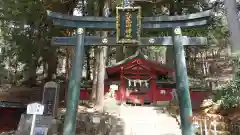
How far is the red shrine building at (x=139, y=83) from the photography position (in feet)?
54.1

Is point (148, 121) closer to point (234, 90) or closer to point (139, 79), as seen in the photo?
point (234, 90)

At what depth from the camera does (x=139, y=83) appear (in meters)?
17.3

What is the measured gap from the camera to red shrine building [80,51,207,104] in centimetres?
1648

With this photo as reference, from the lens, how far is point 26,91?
1872 centimetres

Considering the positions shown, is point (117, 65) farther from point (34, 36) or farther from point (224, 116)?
point (224, 116)

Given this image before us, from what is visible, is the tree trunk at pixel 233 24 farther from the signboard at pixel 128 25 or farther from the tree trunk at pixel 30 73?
the tree trunk at pixel 30 73

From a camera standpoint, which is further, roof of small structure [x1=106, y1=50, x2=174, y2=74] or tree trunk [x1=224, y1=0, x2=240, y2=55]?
roof of small structure [x1=106, y1=50, x2=174, y2=74]

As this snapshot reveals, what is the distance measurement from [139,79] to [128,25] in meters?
10.0

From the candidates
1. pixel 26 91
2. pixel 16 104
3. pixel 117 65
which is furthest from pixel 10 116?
pixel 117 65

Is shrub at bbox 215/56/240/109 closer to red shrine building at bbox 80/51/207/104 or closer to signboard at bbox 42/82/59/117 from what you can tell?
red shrine building at bbox 80/51/207/104

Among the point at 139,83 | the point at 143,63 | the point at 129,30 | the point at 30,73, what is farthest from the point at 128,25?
the point at 30,73

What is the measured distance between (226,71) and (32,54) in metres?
21.1

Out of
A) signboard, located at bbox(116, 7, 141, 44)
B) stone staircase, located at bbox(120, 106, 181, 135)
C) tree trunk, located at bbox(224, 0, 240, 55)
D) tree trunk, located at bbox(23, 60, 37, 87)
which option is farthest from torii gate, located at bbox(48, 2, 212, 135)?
tree trunk, located at bbox(23, 60, 37, 87)

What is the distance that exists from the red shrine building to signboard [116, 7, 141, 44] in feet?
30.4
